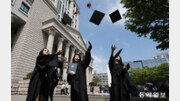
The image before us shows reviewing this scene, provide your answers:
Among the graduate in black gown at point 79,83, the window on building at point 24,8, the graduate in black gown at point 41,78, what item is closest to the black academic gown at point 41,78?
the graduate in black gown at point 41,78


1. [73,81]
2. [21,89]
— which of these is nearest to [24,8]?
[21,89]

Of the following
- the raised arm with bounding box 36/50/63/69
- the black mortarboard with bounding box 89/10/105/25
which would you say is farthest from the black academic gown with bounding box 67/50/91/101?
the black mortarboard with bounding box 89/10/105/25

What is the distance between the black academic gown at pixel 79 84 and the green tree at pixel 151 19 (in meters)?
6.29

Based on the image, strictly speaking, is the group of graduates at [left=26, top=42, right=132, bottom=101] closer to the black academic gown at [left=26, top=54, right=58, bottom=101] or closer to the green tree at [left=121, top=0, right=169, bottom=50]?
the black academic gown at [left=26, top=54, right=58, bottom=101]

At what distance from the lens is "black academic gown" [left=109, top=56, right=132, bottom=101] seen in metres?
3.04

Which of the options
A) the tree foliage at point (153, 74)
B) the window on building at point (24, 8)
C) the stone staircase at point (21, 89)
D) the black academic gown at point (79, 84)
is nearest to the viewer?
the black academic gown at point (79, 84)

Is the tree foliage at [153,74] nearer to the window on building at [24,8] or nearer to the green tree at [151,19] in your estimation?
the green tree at [151,19]

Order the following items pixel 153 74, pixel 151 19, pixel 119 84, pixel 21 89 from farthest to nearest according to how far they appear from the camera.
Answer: pixel 153 74 → pixel 21 89 → pixel 151 19 → pixel 119 84

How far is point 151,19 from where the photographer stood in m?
7.09

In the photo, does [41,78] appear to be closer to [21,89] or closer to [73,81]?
[73,81]

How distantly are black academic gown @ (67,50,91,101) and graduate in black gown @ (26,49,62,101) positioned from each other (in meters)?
0.69

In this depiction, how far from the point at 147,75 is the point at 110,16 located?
A: 142ft

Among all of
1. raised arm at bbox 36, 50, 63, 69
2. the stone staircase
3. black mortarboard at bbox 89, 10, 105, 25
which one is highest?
black mortarboard at bbox 89, 10, 105, 25

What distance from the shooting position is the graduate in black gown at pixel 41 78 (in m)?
2.71
